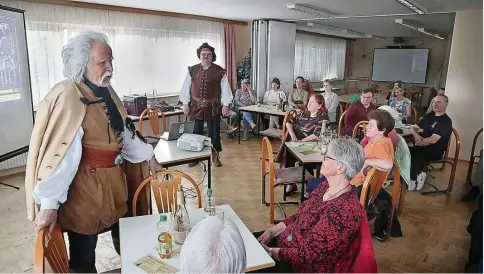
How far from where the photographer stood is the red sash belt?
5.57 ft

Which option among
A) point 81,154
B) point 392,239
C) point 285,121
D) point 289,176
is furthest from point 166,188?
point 285,121

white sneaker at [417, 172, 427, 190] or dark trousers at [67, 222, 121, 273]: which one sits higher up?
dark trousers at [67, 222, 121, 273]

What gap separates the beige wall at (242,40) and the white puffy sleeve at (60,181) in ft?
20.3

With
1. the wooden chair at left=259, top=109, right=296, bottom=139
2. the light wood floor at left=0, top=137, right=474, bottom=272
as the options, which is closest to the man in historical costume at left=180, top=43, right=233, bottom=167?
the light wood floor at left=0, top=137, right=474, bottom=272

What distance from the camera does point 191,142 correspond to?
10.1 ft

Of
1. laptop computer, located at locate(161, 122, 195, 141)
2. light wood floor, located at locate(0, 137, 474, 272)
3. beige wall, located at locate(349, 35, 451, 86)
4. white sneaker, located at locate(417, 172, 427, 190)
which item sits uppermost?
beige wall, located at locate(349, 35, 451, 86)

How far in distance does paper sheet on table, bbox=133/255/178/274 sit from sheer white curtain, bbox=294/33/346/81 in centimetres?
839

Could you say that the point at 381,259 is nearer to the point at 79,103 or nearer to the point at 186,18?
the point at 79,103

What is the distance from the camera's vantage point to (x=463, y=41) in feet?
17.1

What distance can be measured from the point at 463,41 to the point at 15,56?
19.3 feet

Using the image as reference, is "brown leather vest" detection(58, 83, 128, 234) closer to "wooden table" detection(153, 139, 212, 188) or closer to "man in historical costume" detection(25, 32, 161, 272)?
"man in historical costume" detection(25, 32, 161, 272)

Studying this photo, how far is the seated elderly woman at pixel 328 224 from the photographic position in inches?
59.0

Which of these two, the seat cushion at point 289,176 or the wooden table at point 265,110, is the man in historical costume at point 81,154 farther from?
the wooden table at point 265,110

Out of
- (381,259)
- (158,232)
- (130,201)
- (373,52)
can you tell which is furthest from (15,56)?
(373,52)
